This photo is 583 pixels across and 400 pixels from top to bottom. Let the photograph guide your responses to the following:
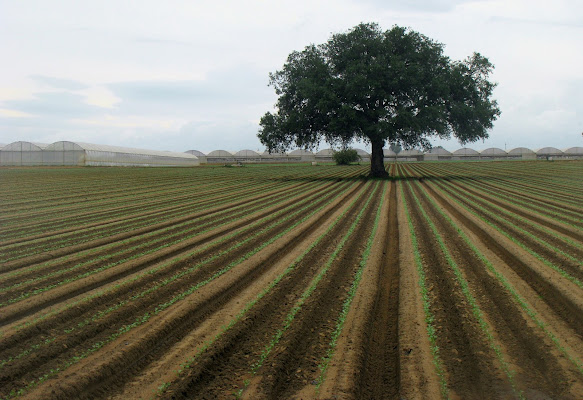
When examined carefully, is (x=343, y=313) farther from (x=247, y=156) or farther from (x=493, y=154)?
(x=493, y=154)

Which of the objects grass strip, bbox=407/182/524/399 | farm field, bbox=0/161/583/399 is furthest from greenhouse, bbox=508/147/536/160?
grass strip, bbox=407/182/524/399

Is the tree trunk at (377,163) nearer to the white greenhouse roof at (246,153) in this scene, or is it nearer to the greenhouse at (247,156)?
the greenhouse at (247,156)

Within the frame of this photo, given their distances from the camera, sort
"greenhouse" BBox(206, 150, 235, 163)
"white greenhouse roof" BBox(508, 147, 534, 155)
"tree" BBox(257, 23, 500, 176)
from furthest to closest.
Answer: "greenhouse" BBox(206, 150, 235, 163) → "white greenhouse roof" BBox(508, 147, 534, 155) → "tree" BBox(257, 23, 500, 176)

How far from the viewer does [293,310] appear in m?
6.43

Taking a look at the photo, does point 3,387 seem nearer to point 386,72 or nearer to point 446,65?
point 386,72

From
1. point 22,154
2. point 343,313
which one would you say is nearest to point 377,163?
point 343,313

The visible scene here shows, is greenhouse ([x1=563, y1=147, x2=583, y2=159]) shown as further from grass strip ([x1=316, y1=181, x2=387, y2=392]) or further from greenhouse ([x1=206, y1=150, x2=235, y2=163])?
grass strip ([x1=316, y1=181, x2=387, y2=392])

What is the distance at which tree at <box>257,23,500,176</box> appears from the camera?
31641mm

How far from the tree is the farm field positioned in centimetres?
1964

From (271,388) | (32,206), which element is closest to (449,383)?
(271,388)

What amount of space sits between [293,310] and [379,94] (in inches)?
1066

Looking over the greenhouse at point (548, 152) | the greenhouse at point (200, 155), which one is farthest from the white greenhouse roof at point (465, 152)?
the greenhouse at point (200, 155)

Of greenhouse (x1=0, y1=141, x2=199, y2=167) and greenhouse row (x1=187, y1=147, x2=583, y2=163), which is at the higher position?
greenhouse row (x1=187, y1=147, x2=583, y2=163)

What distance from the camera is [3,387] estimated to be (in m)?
4.49
